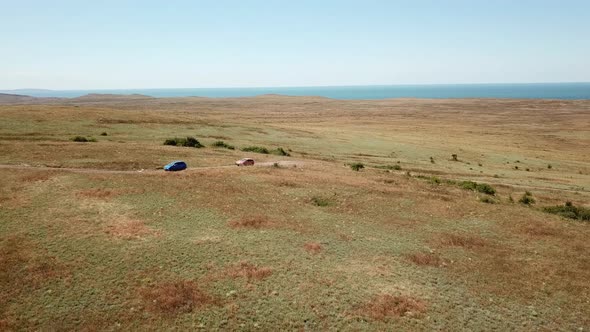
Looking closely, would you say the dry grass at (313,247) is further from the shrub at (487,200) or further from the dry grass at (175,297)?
the shrub at (487,200)

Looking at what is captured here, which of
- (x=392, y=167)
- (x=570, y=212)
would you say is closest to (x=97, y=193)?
(x=392, y=167)

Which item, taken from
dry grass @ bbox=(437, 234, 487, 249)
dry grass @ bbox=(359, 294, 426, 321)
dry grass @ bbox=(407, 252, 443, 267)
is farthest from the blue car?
dry grass @ bbox=(359, 294, 426, 321)

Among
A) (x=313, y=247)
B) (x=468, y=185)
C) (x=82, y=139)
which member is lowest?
(x=468, y=185)

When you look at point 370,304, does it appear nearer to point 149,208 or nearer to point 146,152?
point 149,208

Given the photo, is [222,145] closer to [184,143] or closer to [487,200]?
[184,143]

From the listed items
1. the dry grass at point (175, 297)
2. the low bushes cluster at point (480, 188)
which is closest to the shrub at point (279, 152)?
the low bushes cluster at point (480, 188)

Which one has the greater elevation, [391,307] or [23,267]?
[23,267]

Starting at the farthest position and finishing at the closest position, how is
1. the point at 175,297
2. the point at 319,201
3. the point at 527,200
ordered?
the point at 527,200 → the point at 319,201 → the point at 175,297

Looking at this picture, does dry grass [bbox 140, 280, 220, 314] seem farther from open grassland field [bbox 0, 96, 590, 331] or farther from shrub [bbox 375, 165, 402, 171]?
shrub [bbox 375, 165, 402, 171]
